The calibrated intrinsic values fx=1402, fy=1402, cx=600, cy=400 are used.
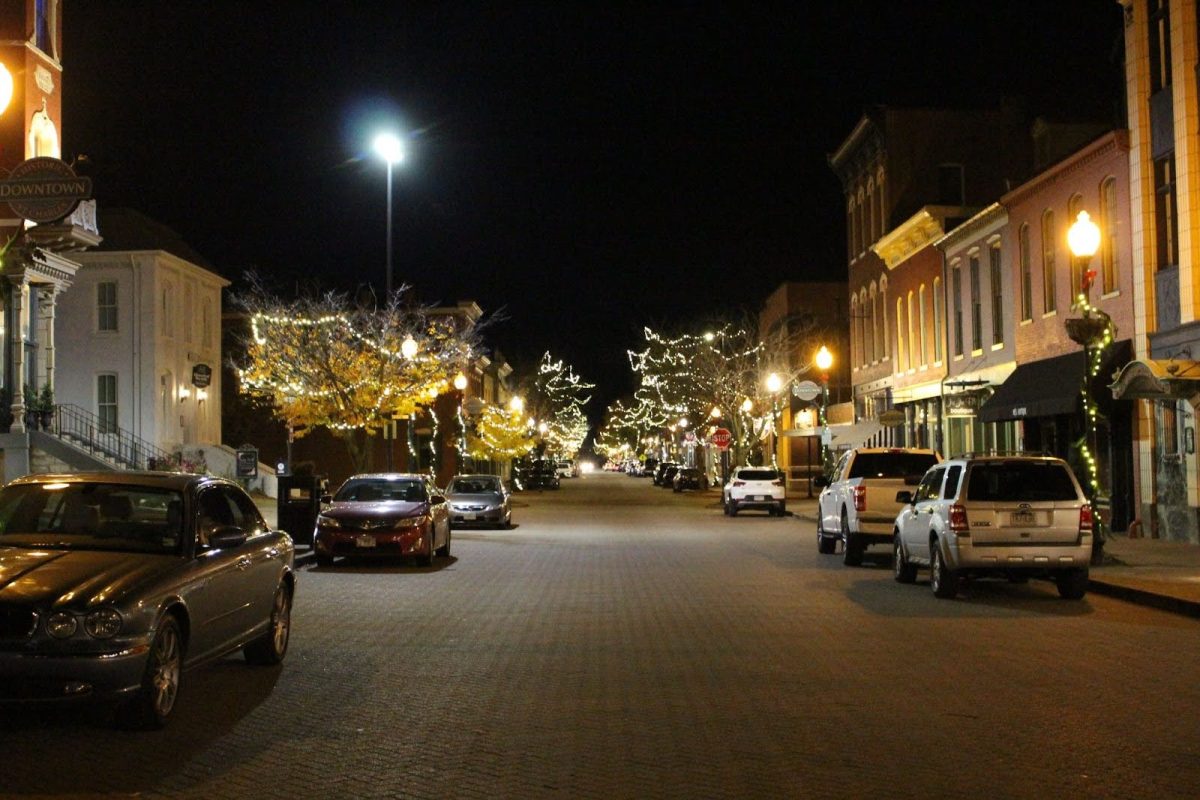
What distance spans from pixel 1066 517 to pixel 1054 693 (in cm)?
724

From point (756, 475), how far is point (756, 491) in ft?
2.58

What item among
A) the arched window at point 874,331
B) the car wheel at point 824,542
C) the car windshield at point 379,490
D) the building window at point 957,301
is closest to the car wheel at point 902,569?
the car wheel at point 824,542

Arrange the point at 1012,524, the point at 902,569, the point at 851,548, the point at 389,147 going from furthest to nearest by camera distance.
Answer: the point at 389,147 → the point at 851,548 → the point at 902,569 → the point at 1012,524

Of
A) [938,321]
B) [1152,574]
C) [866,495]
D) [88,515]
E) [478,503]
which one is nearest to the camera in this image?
[88,515]

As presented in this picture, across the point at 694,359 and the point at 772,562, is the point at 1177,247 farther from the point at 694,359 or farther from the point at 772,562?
the point at 694,359

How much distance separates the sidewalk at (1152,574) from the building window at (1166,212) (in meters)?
5.33

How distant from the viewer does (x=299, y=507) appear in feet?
88.1

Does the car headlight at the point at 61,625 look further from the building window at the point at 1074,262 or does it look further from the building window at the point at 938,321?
the building window at the point at 938,321

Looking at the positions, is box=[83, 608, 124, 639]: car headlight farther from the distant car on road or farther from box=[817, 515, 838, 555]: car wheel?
the distant car on road

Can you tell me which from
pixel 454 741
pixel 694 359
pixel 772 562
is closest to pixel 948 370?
pixel 772 562

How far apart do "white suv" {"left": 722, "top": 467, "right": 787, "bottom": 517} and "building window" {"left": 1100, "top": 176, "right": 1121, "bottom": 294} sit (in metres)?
17.2

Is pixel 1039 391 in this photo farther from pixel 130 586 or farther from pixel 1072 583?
pixel 130 586

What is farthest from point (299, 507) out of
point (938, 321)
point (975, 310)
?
point (938, 321)

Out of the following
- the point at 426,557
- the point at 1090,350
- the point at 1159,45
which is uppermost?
the point at 1159,45
